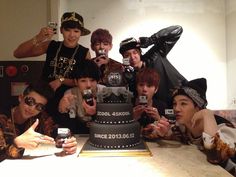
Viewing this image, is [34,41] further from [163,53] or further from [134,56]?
[163,53]

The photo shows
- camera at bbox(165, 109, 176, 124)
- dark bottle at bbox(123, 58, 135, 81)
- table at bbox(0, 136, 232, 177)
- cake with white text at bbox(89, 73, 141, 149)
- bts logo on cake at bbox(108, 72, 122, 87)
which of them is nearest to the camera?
table at bbox(0, 136, 232, 177)

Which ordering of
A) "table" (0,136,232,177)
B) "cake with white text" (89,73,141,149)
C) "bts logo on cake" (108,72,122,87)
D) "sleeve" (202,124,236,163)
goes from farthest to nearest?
"bts logo on cake" (108,72,122,87) < "cake with white text" (89,73,141,149) < "sleeve" (202,124,236,163) < "table" (0,136,232,177)

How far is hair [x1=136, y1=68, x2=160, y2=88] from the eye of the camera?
230cm

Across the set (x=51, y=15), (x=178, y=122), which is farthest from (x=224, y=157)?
(x=51, y=15)

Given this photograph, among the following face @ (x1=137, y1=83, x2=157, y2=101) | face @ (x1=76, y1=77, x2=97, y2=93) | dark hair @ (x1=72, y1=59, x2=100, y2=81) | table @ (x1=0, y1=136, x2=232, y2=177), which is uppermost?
dark hair @ (x1=72, y1=59, x2=100, y2=81)

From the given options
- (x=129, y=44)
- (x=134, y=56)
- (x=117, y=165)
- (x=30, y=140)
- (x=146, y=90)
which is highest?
(x=129, y=44)

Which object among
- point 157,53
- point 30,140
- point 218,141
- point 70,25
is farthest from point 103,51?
point 218,141

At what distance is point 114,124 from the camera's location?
1873 millimetres

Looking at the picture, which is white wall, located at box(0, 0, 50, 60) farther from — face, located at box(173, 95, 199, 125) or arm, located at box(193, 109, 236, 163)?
arm, located at box(193, 109, 236, 163)

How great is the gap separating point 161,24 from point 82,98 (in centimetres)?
92

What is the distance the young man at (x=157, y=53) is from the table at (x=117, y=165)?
0.66 m

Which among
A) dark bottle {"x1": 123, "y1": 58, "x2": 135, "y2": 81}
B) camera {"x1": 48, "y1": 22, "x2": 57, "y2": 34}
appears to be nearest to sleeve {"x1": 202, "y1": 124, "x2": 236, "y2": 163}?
dark bottle {"x1": 123, "y1": 58, "x2": 135, "y2": 81}

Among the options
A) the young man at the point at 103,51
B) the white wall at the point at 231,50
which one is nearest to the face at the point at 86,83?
the young man at the point at 103,51

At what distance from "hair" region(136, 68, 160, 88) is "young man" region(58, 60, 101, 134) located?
35 cm
